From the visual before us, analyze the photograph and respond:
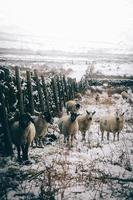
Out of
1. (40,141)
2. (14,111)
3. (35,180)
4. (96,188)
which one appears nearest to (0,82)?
(14,111)

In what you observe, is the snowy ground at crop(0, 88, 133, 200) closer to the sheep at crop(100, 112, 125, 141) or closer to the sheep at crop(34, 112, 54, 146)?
the sheep at crop(34, 112, 54, 146)

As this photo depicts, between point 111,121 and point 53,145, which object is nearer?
point 53,145

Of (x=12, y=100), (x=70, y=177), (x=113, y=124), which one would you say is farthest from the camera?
(x=113, y=124)

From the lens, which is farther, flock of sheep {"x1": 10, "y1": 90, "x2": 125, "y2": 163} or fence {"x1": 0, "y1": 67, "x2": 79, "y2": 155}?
fence {"x1": 0, "y1": 67, "x2": 79, "y2": 155}

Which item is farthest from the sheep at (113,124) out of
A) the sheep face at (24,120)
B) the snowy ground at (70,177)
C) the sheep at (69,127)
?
the sheep face at (24,120)

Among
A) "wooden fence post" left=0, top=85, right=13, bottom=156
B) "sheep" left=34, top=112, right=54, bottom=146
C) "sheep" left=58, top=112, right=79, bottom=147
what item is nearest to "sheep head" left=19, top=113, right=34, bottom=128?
"wooden fence post" left=0, top=85, right=13, bottom=156

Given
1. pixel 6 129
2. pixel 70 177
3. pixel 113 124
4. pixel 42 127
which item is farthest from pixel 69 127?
pixel 70 177

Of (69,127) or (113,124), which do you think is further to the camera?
(113,124)

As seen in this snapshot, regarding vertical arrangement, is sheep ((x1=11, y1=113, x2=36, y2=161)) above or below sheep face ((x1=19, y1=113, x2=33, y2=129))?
below

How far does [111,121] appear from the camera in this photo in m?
11.6

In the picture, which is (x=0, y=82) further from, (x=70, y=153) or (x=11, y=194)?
(x=11, y=194)

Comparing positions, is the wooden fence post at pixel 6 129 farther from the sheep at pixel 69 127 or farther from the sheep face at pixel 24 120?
the sheep at pixel 69 127

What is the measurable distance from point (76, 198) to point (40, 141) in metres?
4.03

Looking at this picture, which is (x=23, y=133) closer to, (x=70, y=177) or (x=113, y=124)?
(x=70, y=177)
